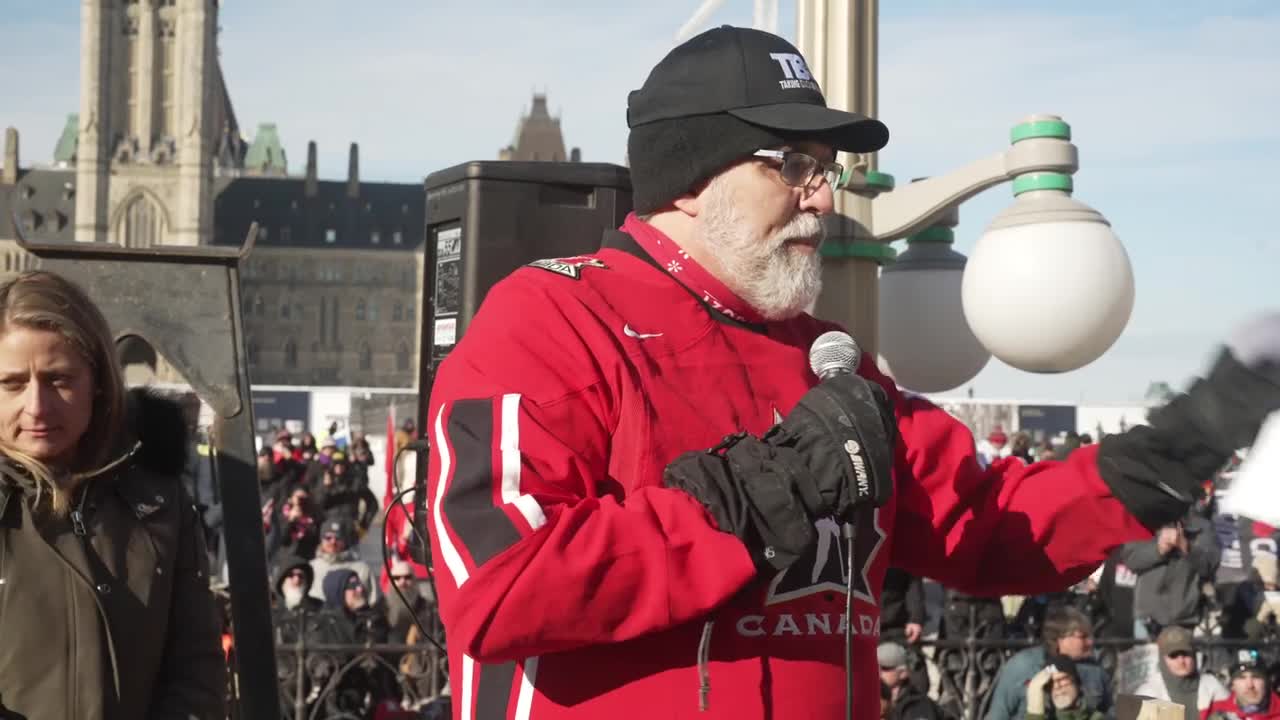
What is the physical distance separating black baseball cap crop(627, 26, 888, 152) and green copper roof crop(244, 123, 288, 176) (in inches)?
4912

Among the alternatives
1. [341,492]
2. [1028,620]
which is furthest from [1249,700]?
[341,492]

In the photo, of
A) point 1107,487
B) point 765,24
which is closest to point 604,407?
point 1107,487

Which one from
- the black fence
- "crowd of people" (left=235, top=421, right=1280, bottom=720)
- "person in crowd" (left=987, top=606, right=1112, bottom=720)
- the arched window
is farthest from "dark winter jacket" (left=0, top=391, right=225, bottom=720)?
the arched window

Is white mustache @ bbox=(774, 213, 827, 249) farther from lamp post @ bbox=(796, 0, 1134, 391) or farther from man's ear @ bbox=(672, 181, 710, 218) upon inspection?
lamp post @ bbox=(796, 0, 1134, 391)

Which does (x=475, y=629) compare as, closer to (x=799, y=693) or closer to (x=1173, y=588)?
(x=799, y=693)

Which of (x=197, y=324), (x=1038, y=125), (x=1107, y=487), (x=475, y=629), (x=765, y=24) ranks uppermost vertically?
(x=765, y=24)

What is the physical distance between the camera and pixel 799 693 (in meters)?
2.25

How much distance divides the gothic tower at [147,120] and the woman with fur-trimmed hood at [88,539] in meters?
94.4

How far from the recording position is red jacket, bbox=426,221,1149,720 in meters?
2.04

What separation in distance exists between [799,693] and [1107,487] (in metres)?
0.56

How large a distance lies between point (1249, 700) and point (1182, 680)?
0.36 meters

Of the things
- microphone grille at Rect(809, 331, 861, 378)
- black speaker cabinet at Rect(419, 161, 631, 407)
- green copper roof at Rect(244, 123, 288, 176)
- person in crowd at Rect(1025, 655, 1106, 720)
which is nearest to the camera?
microphone grille at Rect(809, 331, 861, 378)

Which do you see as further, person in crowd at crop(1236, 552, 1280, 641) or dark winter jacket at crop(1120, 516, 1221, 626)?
person in crowd at crop(1236, 552, 1280, 641)

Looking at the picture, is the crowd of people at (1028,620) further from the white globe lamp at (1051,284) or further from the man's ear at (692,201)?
the man's ear at (692,201)
